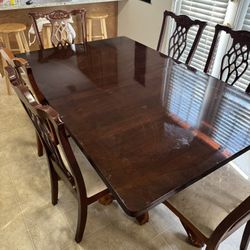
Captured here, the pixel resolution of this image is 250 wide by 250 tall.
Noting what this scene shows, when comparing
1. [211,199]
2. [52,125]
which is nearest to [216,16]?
[211,199]

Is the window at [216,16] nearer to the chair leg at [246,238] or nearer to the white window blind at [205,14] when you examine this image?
the white window blind at [205,14]

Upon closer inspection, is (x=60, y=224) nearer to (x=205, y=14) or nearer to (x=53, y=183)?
(x=53, y=183)

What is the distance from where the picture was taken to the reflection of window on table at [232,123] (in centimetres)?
111

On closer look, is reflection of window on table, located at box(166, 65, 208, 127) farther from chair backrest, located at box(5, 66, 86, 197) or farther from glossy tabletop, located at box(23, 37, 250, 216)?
chair backrest, located at box(5, 66, 86, 197)

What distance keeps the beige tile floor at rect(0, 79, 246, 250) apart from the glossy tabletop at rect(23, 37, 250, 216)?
0.76 metres

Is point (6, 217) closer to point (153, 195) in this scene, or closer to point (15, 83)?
point (15, 83)

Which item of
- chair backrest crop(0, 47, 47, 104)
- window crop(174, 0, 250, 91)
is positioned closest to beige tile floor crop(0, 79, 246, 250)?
chair backrest crop(0, 47, 47, 104)

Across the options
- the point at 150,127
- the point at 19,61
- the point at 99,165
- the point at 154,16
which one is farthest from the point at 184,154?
the point at 154,16

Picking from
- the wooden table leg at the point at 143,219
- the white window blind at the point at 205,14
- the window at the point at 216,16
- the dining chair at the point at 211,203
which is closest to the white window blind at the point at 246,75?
the window at the point at 216,16

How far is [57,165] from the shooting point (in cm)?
138

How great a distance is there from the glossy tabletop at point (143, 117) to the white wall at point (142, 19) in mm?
1594

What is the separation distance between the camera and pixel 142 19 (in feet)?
11.8

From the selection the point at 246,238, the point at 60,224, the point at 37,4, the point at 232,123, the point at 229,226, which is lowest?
the point at 60,224

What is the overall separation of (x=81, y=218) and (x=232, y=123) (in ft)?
3.18
